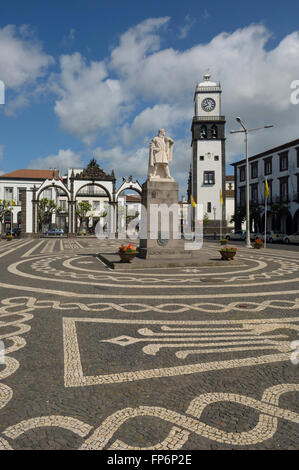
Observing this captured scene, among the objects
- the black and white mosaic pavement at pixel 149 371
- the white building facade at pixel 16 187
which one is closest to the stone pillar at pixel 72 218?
the white building facade at pixel 16 187

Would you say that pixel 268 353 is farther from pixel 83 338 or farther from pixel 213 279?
pixel 213 279

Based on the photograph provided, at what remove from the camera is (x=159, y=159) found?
13.9 m

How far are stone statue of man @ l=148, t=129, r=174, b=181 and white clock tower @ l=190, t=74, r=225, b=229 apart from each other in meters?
39.3

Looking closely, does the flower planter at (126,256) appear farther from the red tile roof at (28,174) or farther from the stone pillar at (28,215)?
the red tile roof at (28,174)

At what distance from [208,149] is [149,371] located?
173ft

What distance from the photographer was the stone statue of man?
1391cm

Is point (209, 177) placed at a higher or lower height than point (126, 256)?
higher

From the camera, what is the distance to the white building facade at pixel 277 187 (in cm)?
3916

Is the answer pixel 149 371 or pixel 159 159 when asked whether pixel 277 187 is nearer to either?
pixel 159 159

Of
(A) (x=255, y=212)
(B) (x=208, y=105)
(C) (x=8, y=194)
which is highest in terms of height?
(B) (x=208, y=105)

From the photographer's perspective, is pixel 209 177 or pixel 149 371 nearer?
pixel 149 371

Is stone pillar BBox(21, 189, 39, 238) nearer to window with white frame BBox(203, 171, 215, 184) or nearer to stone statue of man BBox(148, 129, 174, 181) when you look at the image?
window with white frame BBox(203, 171, 215, 184)

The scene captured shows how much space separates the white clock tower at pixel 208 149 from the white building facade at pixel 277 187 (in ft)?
15.5

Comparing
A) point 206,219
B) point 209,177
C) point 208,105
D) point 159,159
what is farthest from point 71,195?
A: point 159,159
